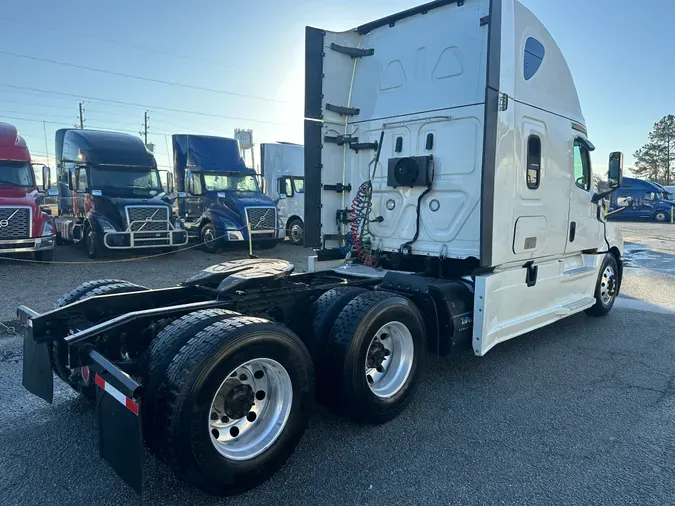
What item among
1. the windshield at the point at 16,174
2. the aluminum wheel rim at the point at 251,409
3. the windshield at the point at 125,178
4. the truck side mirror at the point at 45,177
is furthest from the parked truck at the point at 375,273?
the windshield at the point at 125,178

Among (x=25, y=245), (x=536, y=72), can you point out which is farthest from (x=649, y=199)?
(x=25, y=245)

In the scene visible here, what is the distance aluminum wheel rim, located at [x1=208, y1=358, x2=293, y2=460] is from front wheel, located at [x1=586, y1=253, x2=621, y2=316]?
5.42 m

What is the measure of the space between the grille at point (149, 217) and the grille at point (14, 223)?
223 cm

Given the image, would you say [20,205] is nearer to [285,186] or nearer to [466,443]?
[285,186]

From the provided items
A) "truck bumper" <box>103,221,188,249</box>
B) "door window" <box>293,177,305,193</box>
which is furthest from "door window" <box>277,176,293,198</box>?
"truck bumper" <box>103,221,188,249</box>

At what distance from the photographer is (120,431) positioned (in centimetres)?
249

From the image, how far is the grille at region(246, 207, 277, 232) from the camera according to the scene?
1389 centimetres

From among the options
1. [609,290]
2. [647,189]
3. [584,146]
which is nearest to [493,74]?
[584,146]

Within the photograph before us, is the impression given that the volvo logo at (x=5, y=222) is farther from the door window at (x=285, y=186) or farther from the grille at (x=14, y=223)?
the door window at (x=285, y=186)

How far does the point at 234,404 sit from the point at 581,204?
506 centimetres

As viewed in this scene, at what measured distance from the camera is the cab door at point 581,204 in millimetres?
5805

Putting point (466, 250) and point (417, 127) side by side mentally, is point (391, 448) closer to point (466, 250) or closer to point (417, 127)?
point (466, 250)

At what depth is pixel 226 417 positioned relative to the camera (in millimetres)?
2900

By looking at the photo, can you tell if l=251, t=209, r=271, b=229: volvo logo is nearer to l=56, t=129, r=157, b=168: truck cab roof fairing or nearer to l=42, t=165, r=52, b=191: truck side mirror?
l=56, t=129, r=157, b=168: truck cab roof fairing
